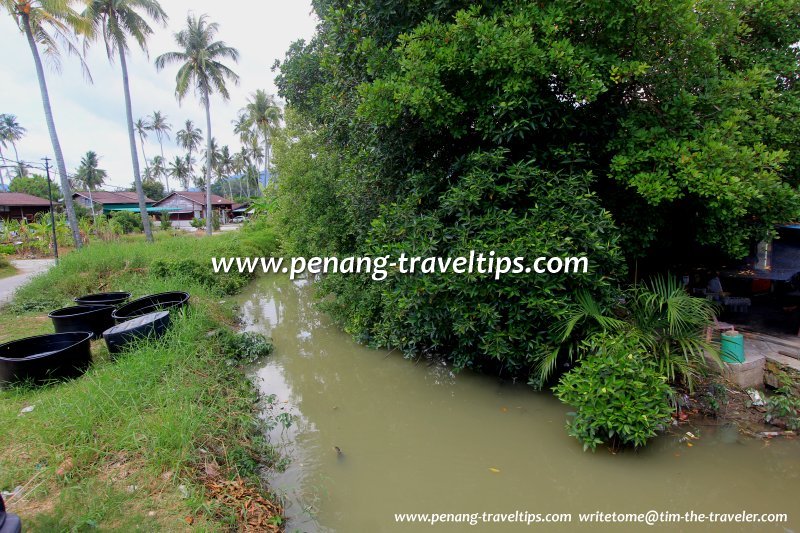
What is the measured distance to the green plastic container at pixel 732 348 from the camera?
4.02m

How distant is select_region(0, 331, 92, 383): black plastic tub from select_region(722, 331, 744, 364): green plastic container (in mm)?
7013

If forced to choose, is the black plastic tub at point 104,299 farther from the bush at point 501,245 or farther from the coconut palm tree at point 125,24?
the coconut palm tree at point 125,24

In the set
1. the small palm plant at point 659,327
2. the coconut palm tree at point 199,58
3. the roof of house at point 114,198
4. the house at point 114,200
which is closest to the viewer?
the small palm plant at point 659,327

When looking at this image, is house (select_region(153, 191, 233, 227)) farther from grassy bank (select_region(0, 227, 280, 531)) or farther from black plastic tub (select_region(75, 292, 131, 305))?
grassy bank (select_region(0, 227, 280, 531))

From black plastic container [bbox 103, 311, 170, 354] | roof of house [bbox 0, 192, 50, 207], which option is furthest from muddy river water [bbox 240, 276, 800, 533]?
roof of house [bbox 0, 192, 50, 207]

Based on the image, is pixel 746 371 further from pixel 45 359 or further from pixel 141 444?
pixel 45 359

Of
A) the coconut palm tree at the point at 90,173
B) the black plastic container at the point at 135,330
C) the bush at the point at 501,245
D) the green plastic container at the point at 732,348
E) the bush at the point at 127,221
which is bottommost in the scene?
the green plastic container at the point at 732,348

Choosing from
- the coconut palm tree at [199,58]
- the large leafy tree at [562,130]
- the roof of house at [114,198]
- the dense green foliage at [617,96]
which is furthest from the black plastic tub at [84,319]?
the roof of house at [114,198]

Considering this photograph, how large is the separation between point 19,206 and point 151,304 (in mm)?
29512

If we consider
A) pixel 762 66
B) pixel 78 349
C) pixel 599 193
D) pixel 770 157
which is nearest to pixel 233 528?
pixel 78 349

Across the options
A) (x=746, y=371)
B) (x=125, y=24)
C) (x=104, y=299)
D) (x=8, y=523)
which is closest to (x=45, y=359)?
(x=104, y=299)

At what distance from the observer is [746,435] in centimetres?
367

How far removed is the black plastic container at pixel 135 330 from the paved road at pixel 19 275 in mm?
5004

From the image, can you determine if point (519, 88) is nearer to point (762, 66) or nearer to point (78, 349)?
point (762, 66)
